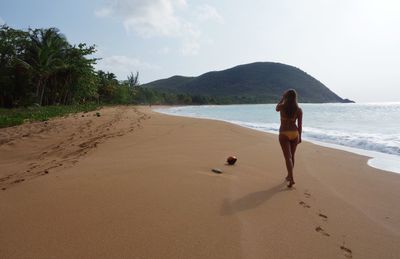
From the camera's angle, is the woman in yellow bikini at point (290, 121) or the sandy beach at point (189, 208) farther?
the woman in yellow bikini at point (290, 121)

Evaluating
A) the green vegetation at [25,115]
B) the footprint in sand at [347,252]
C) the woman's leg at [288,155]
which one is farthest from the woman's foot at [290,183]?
the green vegetation at [25,115]

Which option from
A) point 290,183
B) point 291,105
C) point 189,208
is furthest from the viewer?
point 291,105

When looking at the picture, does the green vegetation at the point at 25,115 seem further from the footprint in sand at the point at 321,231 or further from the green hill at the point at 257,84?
the green hill at the point at 257,84

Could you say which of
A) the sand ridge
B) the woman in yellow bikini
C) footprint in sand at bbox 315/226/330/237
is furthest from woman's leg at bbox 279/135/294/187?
the sand ridge

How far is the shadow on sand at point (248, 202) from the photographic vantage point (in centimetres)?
336

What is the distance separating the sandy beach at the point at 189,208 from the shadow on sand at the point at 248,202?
0.01 metres

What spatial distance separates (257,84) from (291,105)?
469 ft

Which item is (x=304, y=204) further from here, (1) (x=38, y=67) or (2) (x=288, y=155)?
(1) (x=38, y=67)

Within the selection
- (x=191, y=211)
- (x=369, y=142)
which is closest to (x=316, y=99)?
(x=369, y=142)

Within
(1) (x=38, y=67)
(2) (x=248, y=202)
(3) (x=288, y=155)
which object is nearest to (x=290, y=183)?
(3) (x=288, y=155)

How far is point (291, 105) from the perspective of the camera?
16.0 feet

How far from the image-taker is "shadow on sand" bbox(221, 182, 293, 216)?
3363 millimetres

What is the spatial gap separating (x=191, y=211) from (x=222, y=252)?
85 centimetres

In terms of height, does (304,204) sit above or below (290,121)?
below
